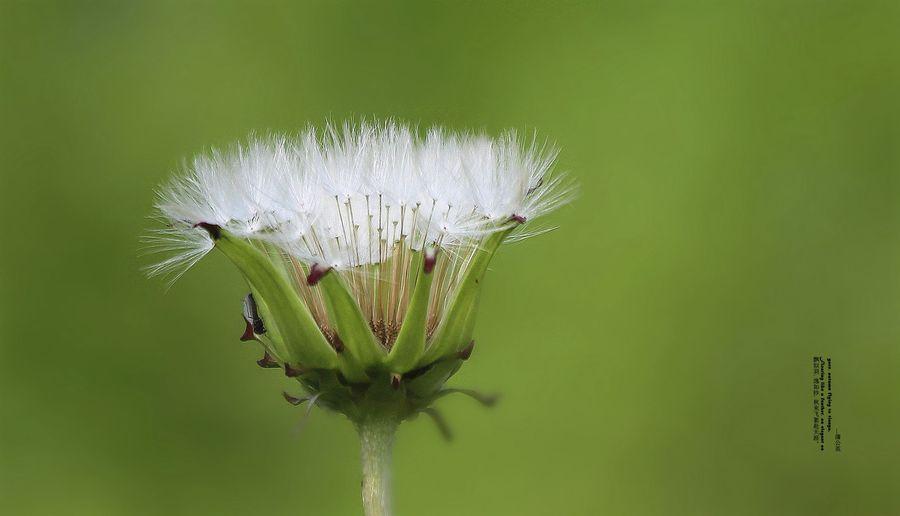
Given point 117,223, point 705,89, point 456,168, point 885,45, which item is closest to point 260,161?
point 456,168

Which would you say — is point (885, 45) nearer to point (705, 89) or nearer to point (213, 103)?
point (705, 89)

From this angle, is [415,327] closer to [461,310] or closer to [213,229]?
[461,310]

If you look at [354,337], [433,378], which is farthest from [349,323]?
[433,378]

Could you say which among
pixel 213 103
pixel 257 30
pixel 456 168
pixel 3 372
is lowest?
pixel 3 372

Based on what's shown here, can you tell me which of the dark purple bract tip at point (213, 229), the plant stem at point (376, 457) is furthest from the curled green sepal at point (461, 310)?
the dark purple bract tip at point (213, 229)

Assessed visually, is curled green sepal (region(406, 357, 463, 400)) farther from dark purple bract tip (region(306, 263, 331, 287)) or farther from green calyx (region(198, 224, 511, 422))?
dark purple bract tip (region(306, 263, 331, 287))

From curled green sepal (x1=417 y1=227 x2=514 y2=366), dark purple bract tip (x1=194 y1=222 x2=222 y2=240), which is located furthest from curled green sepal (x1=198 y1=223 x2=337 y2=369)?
curled green sepal (x1=417 y1=227 x2=514 y2=366)

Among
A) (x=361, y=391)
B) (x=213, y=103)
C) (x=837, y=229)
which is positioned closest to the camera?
(x=361, y=391)
